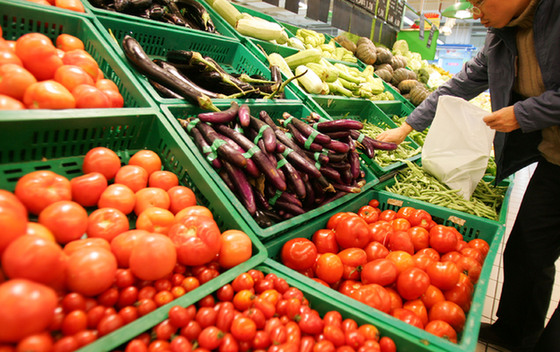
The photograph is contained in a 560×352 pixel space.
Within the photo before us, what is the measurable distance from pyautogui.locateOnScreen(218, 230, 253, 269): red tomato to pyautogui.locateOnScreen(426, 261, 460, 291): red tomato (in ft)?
3.23

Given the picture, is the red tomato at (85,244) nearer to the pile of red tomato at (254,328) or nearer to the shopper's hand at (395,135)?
the pile of red tomato at (254,328)

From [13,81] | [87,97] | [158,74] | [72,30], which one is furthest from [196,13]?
[13,81]

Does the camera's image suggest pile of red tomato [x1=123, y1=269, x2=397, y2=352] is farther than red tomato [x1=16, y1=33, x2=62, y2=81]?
No

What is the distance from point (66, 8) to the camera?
212cm

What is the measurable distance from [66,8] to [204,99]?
3.91 ft

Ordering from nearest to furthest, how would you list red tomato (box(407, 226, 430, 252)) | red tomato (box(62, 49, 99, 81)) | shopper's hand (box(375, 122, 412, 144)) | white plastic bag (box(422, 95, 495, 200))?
red tomato (box(62, 49, 99, 81))
red tomato (box(407, 226, 430, 252))
white plastic bag (box(422, 95, 495, 200))
shopper's hand (box(375, 122, 412, 144))

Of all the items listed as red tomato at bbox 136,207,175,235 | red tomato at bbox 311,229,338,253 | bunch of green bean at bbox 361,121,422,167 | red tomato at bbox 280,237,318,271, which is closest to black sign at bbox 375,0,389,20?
bunch of green bean at bbox 361,121,422,167

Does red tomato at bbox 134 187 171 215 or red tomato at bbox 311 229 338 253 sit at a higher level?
red tomato at bbox 134 187 171 215

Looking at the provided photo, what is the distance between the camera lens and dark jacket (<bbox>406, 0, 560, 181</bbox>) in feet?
6.29

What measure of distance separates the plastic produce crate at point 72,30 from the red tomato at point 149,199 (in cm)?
65

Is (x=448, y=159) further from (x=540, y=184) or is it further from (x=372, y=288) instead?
(x=372, y=288)

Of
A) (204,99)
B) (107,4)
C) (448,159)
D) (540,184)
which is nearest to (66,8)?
(107,4)

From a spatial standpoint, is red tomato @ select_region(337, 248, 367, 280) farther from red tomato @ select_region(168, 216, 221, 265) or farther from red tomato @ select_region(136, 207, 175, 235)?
red tomato @ select_region(136, 207, 175, 235)

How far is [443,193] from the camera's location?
8.96 feet
